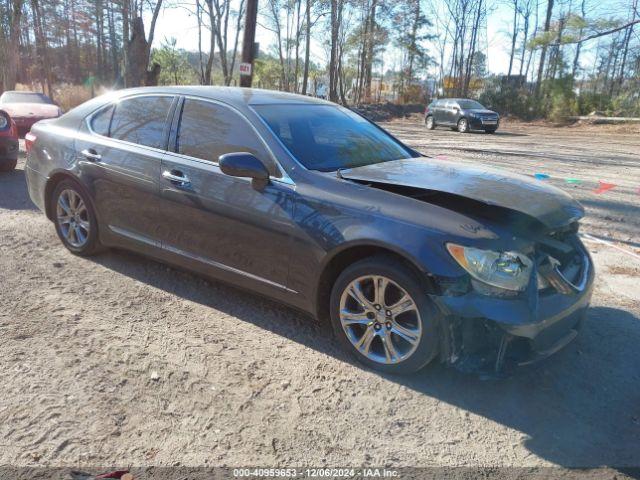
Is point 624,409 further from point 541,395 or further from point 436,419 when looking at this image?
point 436,419

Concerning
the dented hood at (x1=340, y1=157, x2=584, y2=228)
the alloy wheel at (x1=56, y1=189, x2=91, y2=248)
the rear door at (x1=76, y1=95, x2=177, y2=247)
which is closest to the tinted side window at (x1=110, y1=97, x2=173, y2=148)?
the rear door at (x1=76, y1=95, x2=177, y2=247)

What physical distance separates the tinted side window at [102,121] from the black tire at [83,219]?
52 centimetres

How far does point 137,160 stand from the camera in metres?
4.25

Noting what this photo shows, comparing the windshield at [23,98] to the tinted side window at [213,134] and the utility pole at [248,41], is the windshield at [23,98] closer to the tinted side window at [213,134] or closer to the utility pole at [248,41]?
the utility pole at [248,41]

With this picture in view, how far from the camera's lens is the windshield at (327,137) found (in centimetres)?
374

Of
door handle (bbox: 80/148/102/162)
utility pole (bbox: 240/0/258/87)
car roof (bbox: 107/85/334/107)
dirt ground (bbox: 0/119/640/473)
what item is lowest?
dirt ground (bbox: 0/119/640/473)

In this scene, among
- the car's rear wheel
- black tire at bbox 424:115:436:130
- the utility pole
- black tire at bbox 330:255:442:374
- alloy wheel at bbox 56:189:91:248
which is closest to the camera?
black tire at bbox 330:255:442:374

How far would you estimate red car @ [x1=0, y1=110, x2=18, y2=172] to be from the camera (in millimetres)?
8555

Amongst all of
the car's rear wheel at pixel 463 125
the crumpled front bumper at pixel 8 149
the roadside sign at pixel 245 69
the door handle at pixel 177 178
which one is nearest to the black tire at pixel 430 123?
the car's rear wheel at pixel 463 125

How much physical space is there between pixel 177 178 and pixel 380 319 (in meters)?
1.87

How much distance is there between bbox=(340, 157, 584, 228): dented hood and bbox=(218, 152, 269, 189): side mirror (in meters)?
0.52

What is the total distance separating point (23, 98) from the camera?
51.9ft

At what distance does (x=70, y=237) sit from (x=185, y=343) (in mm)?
2195

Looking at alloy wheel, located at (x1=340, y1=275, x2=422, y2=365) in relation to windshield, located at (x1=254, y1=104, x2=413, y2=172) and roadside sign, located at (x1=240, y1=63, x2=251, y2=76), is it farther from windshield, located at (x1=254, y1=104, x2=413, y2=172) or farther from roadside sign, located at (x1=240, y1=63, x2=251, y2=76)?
roadside sign, located at (x1=240, y1=63, x2=251, y2=76)
